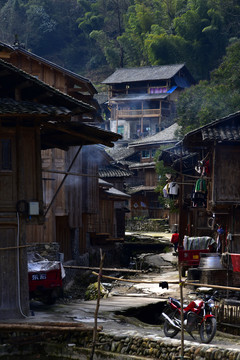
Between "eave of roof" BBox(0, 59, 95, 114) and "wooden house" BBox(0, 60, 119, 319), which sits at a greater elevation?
"eave of roof" BBox(0, 59, 95, 114)

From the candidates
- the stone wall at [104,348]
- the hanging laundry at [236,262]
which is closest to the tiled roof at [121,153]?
the hanging laundry at [236,262]

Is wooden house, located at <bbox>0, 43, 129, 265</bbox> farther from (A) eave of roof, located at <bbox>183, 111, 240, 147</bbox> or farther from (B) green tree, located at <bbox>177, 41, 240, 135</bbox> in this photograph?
(B) green tree, located at <bbox>177, 41, 240, 135</bbox>

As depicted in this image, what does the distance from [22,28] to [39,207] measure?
9949 cm

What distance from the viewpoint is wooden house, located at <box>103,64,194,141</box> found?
261 feet

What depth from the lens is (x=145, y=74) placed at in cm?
7975

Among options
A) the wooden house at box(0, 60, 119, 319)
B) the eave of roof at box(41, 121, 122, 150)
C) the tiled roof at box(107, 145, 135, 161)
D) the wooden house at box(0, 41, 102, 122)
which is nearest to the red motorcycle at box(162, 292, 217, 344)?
the wooden house at box(0, 60, 119, 319)

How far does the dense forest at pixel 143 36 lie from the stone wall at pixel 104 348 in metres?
31.2

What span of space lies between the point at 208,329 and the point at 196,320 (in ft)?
1.55

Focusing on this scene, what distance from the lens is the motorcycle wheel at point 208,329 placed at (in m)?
16.4

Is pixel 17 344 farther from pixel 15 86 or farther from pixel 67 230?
pixel 67 230

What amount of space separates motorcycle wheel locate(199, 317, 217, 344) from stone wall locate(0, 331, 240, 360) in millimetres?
435

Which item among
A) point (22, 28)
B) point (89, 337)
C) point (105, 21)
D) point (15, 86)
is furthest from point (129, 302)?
point (22, 28)

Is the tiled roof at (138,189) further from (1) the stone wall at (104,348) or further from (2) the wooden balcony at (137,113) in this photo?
(1) the stone wall at (104,348)

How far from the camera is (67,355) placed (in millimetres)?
17781
